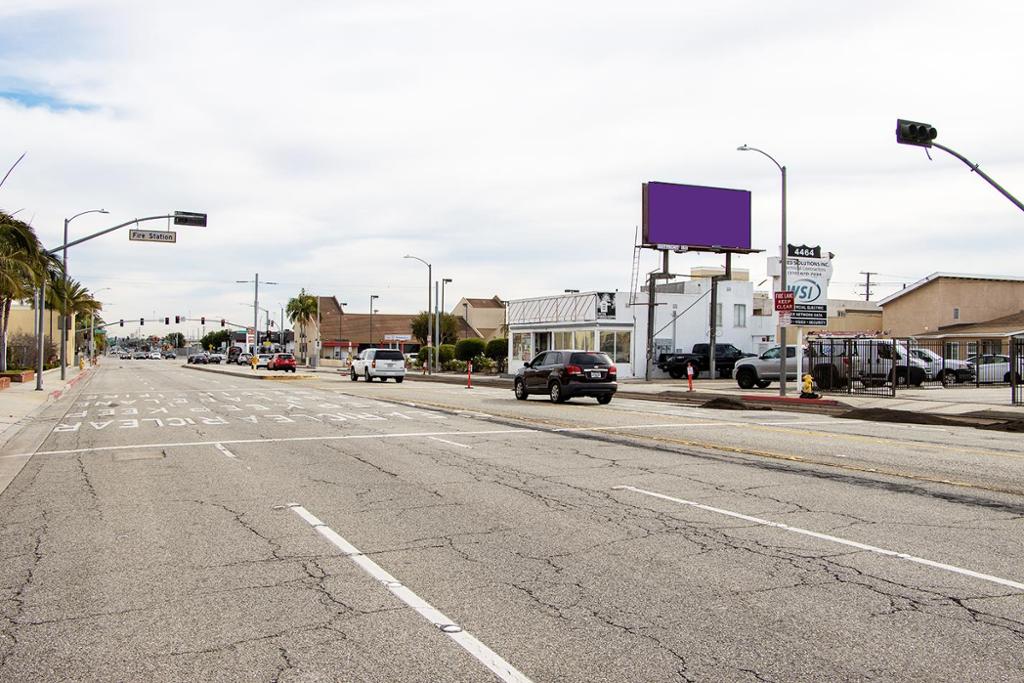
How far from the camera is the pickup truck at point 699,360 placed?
5119 centimetres

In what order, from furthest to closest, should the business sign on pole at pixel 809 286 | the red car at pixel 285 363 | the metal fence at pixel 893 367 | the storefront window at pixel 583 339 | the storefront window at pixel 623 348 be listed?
the red car at pixel 285 363 → the storefront window at pixel 583 339 → the storefront window at pixel 623 348 → the business sign on pole at pixel 809 286 → the metal fence at pixel 893 367

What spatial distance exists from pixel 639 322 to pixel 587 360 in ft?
81.9

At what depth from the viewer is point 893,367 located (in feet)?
99.8

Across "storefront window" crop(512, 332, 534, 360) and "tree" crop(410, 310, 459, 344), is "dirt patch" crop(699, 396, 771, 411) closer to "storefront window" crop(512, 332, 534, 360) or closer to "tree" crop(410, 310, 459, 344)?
"storefront window" crop(512, 332, 534, 360)

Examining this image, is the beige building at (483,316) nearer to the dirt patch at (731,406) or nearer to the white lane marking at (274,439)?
the dirt patch at (731,406)

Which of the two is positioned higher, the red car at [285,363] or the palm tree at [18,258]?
the palm tree at [18,258]

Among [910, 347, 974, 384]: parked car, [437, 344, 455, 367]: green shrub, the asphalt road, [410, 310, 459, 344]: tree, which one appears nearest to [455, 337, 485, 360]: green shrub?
[437, 344, 455, 367]: green shrub

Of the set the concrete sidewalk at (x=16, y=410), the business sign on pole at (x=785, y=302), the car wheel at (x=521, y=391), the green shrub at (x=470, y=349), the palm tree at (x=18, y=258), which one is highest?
the palm tree at (x=18, y=258)

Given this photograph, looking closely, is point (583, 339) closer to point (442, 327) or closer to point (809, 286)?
point (809, 286)

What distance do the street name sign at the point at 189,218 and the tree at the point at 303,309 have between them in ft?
327

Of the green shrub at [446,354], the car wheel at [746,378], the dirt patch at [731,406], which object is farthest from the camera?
the green shrub at [446,354]

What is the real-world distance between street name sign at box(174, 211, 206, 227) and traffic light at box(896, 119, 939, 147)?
70.6 ft

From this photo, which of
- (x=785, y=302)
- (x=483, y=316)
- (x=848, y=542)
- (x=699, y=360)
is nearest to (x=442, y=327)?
(x=483, y=316)

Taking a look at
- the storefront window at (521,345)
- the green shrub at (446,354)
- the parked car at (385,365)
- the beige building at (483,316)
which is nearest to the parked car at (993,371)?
the storefront window at (521,345)
